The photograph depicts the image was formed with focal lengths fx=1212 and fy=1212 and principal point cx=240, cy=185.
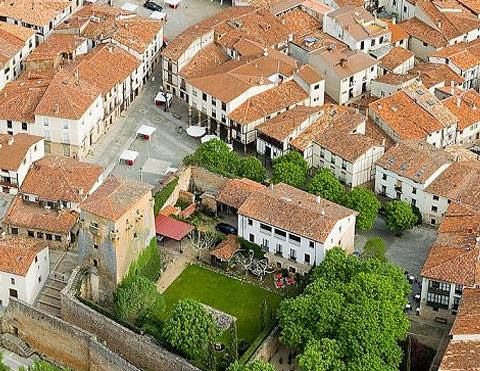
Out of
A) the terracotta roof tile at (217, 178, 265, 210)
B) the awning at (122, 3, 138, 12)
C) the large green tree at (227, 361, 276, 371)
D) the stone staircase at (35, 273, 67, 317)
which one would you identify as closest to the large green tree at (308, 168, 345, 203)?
the terracotta roof tile at (217, 178, 265, 210)

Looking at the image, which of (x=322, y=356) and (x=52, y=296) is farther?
(x=52, y=296)

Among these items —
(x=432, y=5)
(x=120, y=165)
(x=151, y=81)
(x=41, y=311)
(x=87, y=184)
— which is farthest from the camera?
(x=432, y=5)

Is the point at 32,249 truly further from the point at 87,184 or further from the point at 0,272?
the point at 87,184

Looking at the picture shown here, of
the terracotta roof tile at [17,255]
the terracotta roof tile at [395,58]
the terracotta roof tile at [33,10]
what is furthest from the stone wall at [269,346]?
the terracotta roof tile at [33,10]

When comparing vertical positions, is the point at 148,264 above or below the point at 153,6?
below

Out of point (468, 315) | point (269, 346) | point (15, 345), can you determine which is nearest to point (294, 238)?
point (269, 346)

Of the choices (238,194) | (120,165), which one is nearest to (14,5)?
(120,165)

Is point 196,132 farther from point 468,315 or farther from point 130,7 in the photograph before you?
point 468,315
